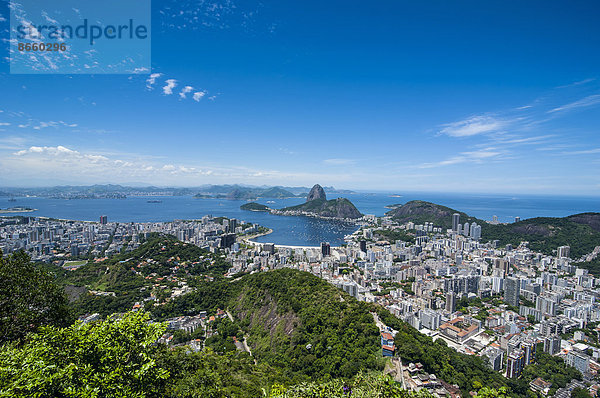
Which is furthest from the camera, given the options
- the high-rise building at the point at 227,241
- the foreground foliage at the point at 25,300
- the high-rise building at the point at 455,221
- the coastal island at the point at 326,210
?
the coastal island at the point at 326,210

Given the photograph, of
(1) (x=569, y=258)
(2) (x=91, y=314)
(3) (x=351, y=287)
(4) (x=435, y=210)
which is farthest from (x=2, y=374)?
(4) (x=435, y=210)

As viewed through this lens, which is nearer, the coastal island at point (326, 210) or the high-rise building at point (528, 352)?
the high-rise building at point (528, 352)

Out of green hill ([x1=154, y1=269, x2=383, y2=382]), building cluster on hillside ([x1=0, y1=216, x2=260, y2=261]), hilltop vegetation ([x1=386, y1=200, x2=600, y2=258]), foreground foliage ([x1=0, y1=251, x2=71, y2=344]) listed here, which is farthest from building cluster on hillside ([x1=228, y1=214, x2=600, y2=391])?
foreground foliage ([x1=0, y1=251, x2=71, y2=344])

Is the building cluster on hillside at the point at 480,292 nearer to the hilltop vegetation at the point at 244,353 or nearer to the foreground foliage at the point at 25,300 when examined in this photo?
the hilltop vegetation at the point at 244,353

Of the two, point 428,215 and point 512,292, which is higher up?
point 428,215

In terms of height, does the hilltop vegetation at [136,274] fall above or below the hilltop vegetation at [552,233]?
below

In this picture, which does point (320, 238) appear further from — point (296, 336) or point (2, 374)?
point (2, 374)

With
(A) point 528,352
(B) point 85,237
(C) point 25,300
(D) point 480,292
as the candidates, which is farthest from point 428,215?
(C) point 25,300

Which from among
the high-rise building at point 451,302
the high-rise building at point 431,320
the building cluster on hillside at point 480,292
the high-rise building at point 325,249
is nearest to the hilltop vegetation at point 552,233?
the building cluster on hillside at point 480,292

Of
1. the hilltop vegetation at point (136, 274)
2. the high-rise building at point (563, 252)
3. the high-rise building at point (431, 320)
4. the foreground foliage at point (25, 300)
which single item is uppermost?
the foreground foliage at point (25, 300)

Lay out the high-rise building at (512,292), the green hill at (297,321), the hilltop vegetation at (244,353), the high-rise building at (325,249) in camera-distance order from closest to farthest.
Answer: the hilltop vegetation at (244,353)
the green hill at (297,321)
the high-rise building at (512,292)
the high-rise building at (325,249)

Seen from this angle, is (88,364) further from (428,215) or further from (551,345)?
(428,215)
